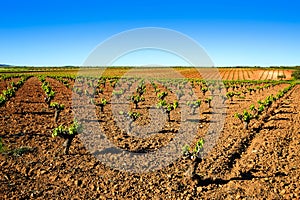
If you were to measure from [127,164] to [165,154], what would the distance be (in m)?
1.58

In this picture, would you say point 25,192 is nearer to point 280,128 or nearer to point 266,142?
point 266,142

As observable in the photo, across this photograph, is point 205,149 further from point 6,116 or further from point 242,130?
point 6,116

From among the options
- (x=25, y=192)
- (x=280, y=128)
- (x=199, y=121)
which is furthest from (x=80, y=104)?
(x=25, y=192)

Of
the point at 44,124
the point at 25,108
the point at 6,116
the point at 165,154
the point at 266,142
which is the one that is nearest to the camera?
the point at 165,154

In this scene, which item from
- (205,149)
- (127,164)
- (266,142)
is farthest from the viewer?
(266,142)

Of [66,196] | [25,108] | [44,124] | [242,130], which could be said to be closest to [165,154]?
[66,196]

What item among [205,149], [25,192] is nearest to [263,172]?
[205,149]

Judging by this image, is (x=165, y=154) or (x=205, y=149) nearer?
(x=165, y=154)

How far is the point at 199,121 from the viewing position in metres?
16.1

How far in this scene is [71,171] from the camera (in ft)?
26.6

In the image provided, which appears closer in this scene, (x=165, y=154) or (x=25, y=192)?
(x=25, y=192)

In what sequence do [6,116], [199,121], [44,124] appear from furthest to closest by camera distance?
[199,121] < [6,116] < [44,124]

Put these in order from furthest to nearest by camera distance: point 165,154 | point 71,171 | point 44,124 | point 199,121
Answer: point 199,121
point 44,124
point 165,154
point 71,171

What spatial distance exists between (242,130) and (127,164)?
695cm
